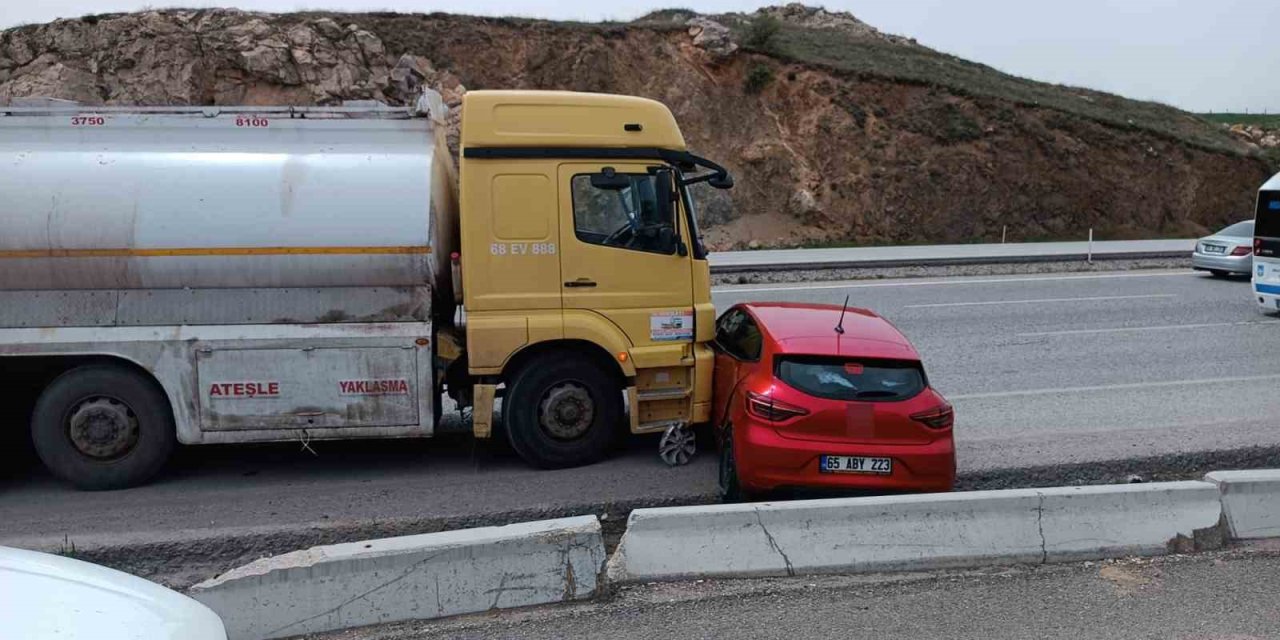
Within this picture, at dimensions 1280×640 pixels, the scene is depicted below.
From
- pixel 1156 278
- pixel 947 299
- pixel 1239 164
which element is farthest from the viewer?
pixel 1239 164

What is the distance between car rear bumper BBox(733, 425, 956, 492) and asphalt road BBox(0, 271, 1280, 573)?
84cm

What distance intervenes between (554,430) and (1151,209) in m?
36.1

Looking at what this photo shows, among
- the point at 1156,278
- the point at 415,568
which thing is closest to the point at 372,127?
the point at 415,568

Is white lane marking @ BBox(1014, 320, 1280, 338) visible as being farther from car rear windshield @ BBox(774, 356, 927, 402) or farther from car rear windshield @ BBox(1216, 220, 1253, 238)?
car rear windshield @ BBox(774, 356, 927, 402)

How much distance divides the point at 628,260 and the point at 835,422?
2102mm

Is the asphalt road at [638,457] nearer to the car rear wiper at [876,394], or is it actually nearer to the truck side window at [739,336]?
the truck side window at [739,336]

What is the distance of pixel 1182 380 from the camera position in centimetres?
1205

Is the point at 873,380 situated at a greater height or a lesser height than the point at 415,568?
greater

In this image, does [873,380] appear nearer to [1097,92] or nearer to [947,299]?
[947,299]

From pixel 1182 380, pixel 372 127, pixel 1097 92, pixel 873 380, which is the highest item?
pixel 1097 92

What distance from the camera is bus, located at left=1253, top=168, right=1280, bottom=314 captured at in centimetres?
1622

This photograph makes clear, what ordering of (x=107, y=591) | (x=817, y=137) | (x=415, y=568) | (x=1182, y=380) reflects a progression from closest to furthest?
(x=107, y=591)
(x=415, y=568)
(x=1182, y=380)
(x=817, y=137)

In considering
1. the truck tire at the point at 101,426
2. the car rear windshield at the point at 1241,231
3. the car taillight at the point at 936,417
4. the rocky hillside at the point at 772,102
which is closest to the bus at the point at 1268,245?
the car rear windshield at the point at 1241,231

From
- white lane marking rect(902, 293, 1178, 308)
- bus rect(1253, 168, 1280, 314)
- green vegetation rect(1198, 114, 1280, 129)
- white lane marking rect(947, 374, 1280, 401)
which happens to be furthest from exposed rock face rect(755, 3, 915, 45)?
white lane marking rect(947, 374, 1280, 401)
